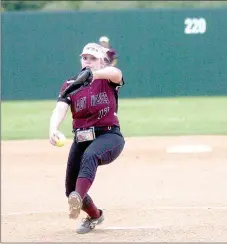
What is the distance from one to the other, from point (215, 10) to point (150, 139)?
10638mm

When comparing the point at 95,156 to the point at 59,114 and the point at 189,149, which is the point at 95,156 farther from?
the point at 189,149

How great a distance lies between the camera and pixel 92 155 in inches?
266

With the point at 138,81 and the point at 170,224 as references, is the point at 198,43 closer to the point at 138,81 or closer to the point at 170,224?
the point at 138,81

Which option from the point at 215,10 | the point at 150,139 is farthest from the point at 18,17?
the point at 150,139

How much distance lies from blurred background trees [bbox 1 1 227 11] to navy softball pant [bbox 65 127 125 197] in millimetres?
23193

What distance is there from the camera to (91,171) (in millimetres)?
6742

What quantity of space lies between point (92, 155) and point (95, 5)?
2497cm

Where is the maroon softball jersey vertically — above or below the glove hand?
above

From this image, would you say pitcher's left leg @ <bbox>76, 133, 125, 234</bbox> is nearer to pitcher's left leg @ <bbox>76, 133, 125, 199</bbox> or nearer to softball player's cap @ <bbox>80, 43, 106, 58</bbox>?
pitcher's left leg @ <bbox>76, 133, 125, 199</bbox>

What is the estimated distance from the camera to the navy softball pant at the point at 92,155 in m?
6.75

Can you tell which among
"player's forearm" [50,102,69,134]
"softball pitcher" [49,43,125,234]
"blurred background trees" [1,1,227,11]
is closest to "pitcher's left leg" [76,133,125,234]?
"softball pitcher" [49,43,125,234]

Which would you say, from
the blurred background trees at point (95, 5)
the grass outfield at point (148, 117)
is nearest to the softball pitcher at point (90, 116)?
the grass outfield at point (148, 117)

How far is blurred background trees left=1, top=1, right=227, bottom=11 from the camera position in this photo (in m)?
30.3

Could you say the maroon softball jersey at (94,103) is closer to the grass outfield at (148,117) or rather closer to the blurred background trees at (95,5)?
the grass outfield at (148,117)
